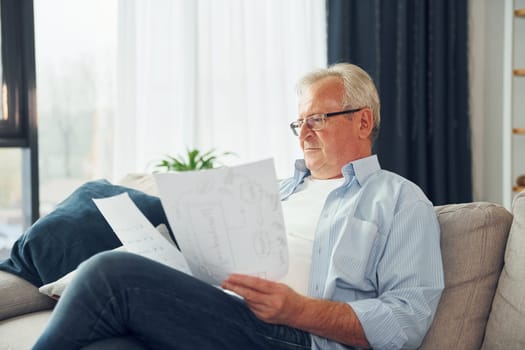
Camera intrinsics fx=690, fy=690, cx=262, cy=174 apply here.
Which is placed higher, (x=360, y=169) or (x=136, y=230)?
(x=360, y=169)

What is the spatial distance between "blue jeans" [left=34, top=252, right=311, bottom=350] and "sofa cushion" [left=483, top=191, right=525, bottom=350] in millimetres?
524

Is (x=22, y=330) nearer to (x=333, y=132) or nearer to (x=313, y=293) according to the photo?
(x=313, y=293)

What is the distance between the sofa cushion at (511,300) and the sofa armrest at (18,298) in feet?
4.32

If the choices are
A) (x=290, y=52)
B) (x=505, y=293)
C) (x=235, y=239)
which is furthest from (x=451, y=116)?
(x=235, y=239)

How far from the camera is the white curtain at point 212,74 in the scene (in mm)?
3322

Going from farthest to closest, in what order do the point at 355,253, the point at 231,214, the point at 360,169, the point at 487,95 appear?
1. the point at 487,95
2. the point at 360,169
3. the point at 355,253
4. the point at 231,214

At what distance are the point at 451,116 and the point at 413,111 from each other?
268mm

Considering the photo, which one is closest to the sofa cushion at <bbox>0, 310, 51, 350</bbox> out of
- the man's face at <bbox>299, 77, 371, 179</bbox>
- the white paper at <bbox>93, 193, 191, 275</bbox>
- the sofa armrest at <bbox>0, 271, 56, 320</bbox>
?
the sofa armrest at <bbox>0, 271, 56, 320</bbox>

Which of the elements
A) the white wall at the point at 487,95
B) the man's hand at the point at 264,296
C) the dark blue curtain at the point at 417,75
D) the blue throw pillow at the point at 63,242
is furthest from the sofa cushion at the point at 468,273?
the white wall at the point at 487,95

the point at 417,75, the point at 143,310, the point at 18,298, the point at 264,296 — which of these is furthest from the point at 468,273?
the point at 417,75

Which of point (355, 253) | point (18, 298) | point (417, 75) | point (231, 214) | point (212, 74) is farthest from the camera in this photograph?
point (417, 75)

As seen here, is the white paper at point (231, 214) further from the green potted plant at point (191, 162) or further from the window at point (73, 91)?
the window at point (73, 91)

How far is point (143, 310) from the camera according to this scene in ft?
4.47

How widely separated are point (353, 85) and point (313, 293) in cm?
61
